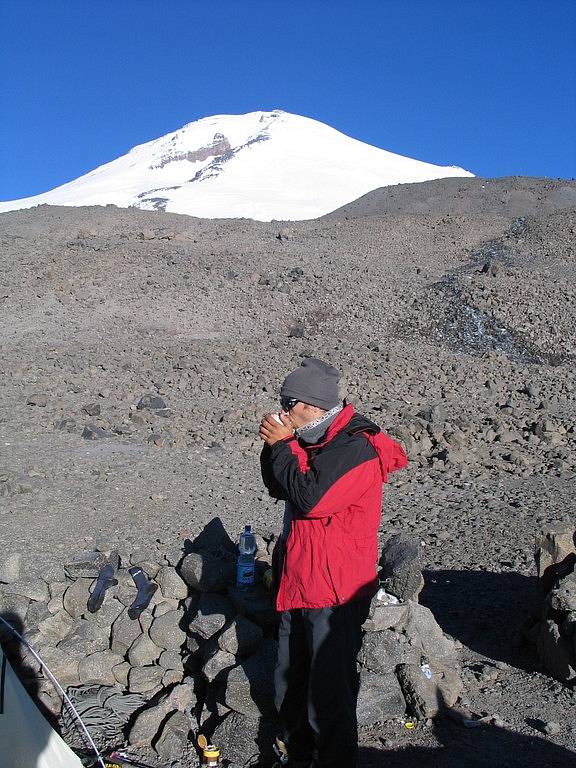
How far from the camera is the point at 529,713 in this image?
10.4 feet

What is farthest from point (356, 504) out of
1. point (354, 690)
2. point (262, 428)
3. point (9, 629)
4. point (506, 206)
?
point (506, 206)

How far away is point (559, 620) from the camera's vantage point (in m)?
3.50

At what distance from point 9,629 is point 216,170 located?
60041 mm

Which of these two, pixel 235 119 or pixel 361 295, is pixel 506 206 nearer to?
pixel 361 295

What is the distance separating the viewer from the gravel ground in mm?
4660

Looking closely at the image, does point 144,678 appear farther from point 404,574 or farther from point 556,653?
point 556,653

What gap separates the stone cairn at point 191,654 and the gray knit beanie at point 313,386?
4.93 feet

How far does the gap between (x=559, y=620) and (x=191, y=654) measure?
197cm

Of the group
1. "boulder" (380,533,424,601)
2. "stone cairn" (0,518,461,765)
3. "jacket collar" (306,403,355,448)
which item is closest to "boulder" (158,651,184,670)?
"stone cairn" (0,518,461,765)

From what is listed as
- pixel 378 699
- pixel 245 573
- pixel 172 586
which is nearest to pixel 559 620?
pixel 378 699

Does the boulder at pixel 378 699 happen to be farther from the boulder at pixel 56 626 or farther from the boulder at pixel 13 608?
the boulder at pixel 13 608

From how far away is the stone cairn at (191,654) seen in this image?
10.3 ft

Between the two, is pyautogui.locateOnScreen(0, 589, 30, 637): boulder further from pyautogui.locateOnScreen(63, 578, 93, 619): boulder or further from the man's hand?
the man's hand

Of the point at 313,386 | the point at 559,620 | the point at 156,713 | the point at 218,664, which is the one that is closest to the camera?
the point at 313,386
